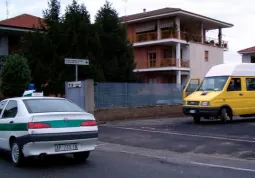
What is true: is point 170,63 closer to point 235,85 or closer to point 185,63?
point 185,63

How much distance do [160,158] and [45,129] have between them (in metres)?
3.22

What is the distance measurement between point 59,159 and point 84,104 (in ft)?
29.5

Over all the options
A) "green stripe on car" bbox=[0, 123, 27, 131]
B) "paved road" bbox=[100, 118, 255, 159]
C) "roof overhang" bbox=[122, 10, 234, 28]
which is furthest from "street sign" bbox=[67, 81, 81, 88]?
"roof overhang" bbox=[122, 10, 234, 28]

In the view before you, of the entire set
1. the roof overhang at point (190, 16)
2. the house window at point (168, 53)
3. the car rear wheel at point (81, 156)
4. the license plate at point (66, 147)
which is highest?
the roof overhang at point (190, 16)

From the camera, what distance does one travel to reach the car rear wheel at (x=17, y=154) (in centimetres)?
799

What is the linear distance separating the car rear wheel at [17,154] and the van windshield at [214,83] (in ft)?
38.1

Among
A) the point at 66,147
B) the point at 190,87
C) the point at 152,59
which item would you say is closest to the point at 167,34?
the point at 152,59

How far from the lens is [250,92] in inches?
723

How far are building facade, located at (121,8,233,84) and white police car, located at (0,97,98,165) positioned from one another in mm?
30002

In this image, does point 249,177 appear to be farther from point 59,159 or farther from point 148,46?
point 148,46

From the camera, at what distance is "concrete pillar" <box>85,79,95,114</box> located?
59.1 ft

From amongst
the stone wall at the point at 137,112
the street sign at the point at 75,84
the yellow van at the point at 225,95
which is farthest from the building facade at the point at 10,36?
the yellow van at the point at 225,95

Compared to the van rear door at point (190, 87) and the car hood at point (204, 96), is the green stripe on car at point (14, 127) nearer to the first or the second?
the car hood at point (204, 96)

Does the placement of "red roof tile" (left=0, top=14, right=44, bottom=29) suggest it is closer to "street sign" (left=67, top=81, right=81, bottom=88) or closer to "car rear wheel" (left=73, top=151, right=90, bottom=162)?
"street sign" (left=67, top=81, right=81, bottom=88)
